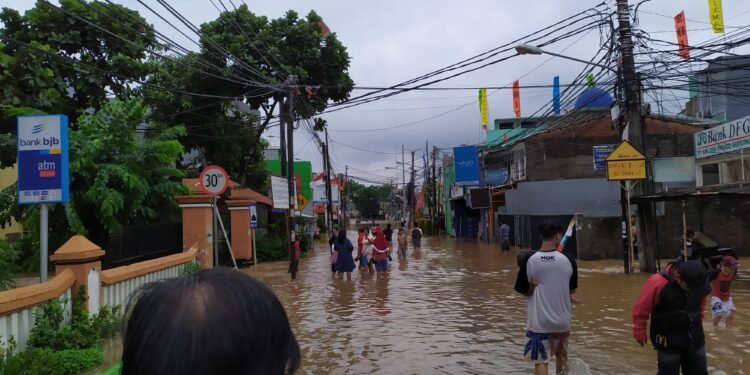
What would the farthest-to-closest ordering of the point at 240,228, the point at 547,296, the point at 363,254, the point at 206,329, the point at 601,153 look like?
the point at 240,228 → the point at 601,153 → the point at 363,254 → the point at 547,296 → the point at 206,329

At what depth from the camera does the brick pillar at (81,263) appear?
7.14 meters

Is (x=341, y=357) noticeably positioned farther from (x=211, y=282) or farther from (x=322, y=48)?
(x=322, y=48)

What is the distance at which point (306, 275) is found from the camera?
1873 cm

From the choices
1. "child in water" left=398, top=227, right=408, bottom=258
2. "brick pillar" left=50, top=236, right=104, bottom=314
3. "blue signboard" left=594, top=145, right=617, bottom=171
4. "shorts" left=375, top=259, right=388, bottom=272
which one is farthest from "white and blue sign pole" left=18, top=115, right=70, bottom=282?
"blue signboard" left=594, top=145, right=617, bottom=171

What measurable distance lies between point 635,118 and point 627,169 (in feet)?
5.69

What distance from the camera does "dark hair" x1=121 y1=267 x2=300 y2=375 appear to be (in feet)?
4.01

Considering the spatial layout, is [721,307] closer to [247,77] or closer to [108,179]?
[108,179]

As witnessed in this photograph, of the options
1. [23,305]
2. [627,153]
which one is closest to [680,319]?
[23,305]

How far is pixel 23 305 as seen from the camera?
5883mm

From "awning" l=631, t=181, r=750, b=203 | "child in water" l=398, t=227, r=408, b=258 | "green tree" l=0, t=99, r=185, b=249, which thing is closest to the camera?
"green tree" l=0, t=99, r=185, b=249

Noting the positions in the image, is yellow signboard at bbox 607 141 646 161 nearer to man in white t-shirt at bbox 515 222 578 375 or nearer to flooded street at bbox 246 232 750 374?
flooded street at bbox 246 232 750 374

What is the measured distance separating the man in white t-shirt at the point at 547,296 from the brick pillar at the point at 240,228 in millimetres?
17304

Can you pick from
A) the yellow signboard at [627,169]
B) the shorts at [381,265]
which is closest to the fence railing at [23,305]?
the shorts at [381,265]

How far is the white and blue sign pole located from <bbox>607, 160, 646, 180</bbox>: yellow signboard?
13.4 metres
